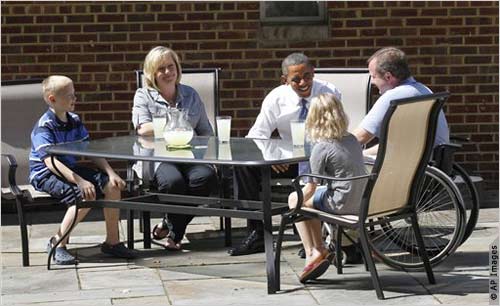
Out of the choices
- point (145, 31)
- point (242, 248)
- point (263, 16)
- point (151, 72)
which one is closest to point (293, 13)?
point (263, 16)

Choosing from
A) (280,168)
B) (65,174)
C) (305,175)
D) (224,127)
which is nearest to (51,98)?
(65,174)

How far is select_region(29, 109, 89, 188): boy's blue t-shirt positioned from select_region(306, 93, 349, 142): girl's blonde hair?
176cm

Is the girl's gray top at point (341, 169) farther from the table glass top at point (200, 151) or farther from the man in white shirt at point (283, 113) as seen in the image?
the man in white shirt at point (283, 113)

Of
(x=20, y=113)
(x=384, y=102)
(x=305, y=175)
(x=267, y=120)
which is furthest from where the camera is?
(x=20, y=113)

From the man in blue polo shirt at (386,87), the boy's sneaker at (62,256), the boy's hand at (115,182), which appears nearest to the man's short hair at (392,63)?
the man in blue polo shirt at (386,87)

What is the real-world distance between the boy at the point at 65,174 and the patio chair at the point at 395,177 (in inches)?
53.6

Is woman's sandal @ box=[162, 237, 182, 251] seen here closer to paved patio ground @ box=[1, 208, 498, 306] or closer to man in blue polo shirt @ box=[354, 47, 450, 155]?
paved patio ground @ box=[1, 208, 498, 306]

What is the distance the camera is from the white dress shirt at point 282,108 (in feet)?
24.0

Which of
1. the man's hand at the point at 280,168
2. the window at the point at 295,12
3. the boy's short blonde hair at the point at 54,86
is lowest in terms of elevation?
the man's hand at the point at 280,168

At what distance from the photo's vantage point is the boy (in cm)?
696

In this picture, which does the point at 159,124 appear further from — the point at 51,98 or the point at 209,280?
the point at 209,280

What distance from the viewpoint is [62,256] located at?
6977 millimetres

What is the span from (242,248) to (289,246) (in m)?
0.38

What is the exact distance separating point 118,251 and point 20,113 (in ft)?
4.06
